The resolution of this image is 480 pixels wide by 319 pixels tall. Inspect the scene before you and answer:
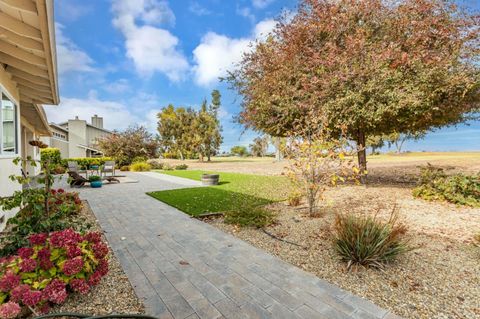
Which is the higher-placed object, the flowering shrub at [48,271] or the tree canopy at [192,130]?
the tree canopy at [192,130]

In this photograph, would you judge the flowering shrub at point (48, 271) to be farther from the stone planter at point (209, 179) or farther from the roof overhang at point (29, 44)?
the stone planter at point (209, 179)

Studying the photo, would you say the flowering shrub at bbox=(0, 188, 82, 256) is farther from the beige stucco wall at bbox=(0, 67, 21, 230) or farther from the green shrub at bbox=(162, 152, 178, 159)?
the green shrub at bbox=(162, 152, 178, 159)

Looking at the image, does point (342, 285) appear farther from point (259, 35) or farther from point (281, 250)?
point (259, 35)

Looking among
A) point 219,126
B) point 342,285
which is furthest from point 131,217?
point 219,126

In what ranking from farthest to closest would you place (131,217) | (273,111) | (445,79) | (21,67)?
1. (273,111)
2. (445,79)
3. (131,217)
4. (21,67)

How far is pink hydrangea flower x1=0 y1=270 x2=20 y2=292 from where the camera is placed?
2169 mm

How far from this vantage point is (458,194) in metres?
6.99

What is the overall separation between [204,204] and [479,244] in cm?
617

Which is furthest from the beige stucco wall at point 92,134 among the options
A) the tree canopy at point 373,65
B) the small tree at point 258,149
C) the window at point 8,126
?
the small tree at point 258,149

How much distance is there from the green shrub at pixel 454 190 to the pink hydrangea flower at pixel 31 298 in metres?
9.43

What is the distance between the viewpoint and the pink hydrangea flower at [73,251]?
254 centimetres

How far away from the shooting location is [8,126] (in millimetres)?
5738

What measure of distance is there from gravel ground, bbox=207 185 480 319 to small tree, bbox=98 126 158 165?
20.3 meters

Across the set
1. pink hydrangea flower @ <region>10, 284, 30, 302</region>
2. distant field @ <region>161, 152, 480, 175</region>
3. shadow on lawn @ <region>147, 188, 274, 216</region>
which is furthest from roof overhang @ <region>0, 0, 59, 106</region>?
distant field @ <region>161, 152, 480, 175</region>
